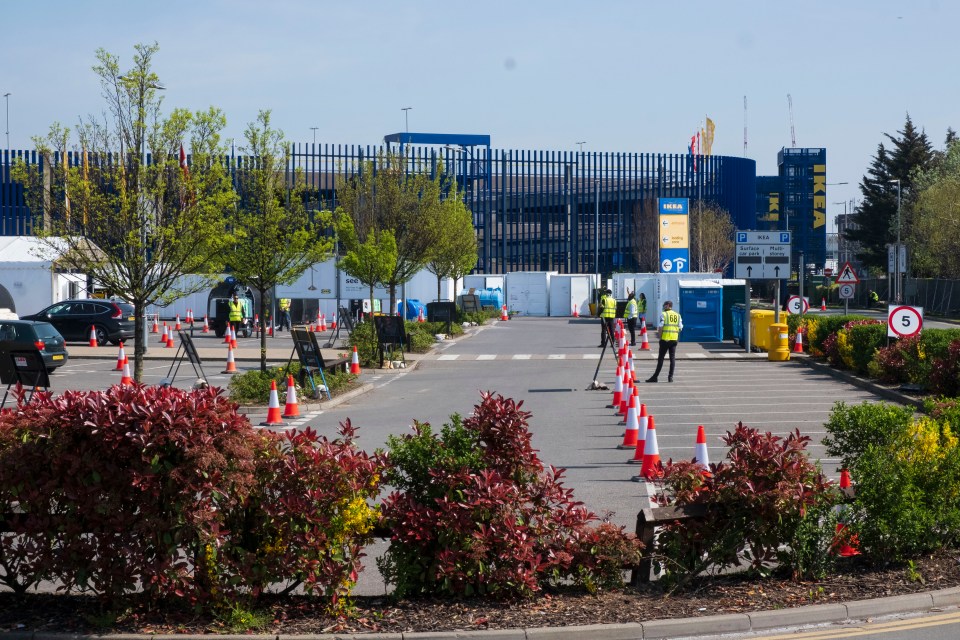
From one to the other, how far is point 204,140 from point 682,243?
52950 mm

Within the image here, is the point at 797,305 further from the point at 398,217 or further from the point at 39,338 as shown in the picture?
the point at 39,338

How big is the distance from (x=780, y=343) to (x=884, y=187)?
69152mm

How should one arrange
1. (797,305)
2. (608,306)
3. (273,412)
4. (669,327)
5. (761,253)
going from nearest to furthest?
(273,412) < (669,327) < (761,253) < (608,306) < (797,305)

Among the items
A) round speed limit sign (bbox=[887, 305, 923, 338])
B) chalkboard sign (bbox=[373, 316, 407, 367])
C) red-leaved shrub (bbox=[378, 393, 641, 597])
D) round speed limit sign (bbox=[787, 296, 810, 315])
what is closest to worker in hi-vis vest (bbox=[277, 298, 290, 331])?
chalkboard sign (bbox=[373, 316, 407, 367])

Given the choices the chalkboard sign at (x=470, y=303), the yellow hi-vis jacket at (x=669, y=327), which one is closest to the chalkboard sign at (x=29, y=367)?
the yellow hi-vis jacket at (x=669, y=327)

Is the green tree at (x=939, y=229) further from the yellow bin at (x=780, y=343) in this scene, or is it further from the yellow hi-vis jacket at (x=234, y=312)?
the yellow hi-vis jacket at (x=234, y=312)

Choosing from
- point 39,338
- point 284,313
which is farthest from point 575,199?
point 39,338

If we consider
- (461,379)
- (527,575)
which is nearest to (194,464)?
(527,575)

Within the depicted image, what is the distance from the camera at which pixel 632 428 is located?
1481 cm

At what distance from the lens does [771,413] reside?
18.8m

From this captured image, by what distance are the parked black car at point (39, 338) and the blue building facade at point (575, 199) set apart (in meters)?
62.6

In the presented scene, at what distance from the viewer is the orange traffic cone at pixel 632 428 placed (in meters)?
14.7

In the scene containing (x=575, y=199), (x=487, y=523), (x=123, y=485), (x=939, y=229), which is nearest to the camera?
(x=123, y=485)

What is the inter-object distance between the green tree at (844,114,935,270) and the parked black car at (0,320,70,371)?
7364cm
